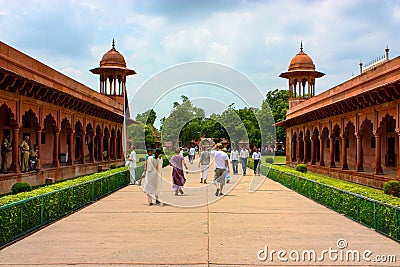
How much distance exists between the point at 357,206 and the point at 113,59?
29.1 meters

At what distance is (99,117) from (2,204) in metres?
21.4

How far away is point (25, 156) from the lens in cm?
1756

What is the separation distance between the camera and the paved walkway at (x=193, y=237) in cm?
694

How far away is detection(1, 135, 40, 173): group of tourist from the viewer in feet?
55.4

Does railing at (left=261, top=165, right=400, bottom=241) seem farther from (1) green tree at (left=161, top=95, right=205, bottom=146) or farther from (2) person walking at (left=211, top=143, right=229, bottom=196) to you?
(1) green tree at (left=161, top=95, right=205, bottom=146)

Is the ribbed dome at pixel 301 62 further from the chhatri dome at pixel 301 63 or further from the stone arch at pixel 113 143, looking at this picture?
the stone arch at pixel 113 143

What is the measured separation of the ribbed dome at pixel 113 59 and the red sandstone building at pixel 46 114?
108 mm

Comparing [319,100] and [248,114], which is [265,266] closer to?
[319,100]

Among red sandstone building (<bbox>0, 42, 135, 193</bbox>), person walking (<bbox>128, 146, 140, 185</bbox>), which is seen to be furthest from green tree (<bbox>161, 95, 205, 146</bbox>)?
person walking (<bbox>128, 146, 140, 185</bbox>)

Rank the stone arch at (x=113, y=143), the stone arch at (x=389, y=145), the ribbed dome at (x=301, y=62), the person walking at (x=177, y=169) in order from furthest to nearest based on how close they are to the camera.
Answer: the ribbed dome at (x=301, y=62) → the stone arch at (x=113, y=143) → the stone arch at (x=389, y=145) → the person walking at (x=177, y=169)

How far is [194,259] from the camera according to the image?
6918 mm

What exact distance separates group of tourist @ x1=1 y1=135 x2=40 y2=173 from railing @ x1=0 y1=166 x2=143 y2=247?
4192 mm

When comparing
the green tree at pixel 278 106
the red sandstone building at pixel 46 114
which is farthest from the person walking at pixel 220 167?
the green tree at pixel 278 106

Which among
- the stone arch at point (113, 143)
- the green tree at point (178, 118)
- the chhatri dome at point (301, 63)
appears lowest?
the stone arch at point (113, 143)
